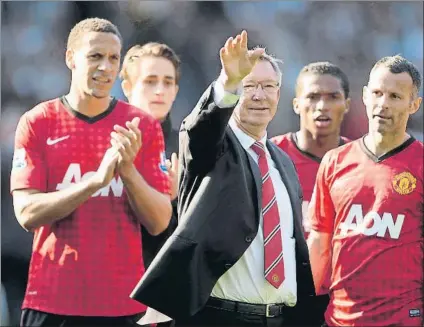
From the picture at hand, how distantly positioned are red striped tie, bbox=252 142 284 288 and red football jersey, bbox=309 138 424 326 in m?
0.44

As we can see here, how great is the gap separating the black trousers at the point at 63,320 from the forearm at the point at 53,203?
1.14ft

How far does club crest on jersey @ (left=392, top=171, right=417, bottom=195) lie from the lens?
3.51 m

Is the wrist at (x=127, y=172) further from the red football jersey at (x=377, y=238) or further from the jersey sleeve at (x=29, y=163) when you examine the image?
the red football jersey at (x=377, y=238)

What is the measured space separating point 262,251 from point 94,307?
2.35 feet

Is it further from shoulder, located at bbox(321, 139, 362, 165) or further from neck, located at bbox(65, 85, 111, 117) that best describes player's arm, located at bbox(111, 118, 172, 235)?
shoulder, located at bbox(321, 139, 362, 165)

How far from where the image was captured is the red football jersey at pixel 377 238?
3.48 metres

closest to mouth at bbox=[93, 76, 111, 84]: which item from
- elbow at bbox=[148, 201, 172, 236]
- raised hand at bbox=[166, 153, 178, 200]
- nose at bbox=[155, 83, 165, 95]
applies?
nose at bbox=[155, 83, 165, 95]

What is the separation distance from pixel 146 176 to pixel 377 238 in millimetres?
989

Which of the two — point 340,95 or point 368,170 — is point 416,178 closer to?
point 368,170

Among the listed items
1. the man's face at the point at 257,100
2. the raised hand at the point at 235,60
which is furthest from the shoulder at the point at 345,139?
the raised hand at the point at 235,60

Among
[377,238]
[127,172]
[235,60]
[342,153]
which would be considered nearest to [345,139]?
[342,153]

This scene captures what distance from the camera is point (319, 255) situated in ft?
11.8

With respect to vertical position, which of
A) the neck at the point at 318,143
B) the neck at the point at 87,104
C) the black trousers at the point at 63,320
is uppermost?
the neck at the point at 87,104

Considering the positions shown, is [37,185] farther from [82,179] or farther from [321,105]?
[321,105]
